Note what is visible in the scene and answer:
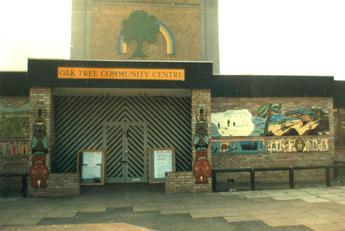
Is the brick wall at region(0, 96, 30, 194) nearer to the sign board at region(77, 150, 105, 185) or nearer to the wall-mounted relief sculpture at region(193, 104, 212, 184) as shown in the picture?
the sign board at region(77, 150, 105, 185)

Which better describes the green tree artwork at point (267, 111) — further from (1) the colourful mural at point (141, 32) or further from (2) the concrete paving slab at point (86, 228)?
(1) the colourful mural at point (141, 32)

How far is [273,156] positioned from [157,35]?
1178 cm

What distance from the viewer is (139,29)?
23234 millimetres

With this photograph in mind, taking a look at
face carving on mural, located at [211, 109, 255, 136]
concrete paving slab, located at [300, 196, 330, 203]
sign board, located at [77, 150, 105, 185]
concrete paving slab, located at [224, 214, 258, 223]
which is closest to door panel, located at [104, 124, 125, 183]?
sign board, located at [77, 150, 105, 185]

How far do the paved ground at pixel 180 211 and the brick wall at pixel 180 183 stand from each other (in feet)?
1.13

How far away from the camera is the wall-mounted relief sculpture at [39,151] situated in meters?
12.2

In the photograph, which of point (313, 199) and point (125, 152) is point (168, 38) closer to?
point (125, 152)

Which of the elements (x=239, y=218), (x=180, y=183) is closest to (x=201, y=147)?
(x=180, y=183)

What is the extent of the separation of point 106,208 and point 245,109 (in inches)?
316

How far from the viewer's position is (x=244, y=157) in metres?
15.7

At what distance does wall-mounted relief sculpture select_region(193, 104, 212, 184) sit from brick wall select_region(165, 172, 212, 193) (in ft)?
0.68

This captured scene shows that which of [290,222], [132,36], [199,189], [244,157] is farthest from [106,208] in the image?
[132,36]

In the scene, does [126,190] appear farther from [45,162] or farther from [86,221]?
[86,221]

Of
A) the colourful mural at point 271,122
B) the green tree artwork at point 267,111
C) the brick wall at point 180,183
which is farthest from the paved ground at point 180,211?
the green tree artwork at point 267,111
